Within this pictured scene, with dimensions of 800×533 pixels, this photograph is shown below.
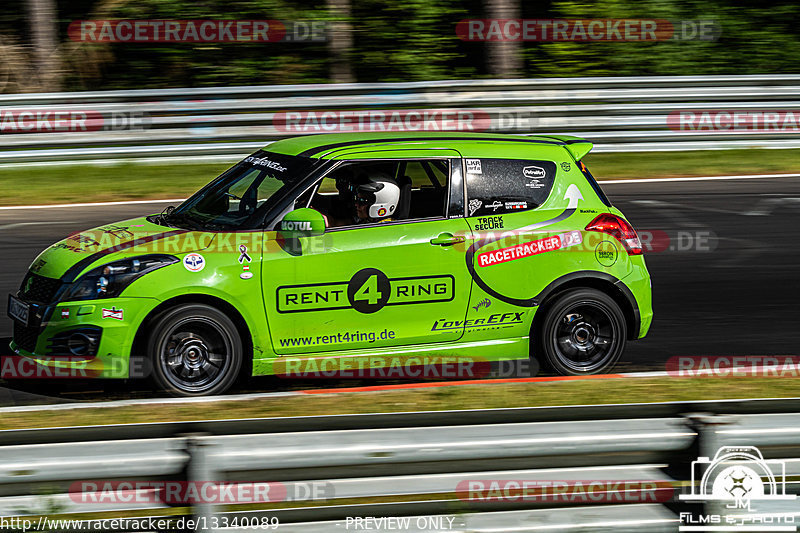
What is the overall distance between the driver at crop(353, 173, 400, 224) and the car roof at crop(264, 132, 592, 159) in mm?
230

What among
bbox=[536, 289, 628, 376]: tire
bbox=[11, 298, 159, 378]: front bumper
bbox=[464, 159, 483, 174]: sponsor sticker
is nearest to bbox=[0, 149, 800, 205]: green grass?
bbox=[11, 298, 159, 378]: front bumper

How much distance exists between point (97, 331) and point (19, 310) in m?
0.81

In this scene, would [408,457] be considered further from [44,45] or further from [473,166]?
[44,45]

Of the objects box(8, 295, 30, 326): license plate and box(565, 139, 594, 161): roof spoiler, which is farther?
box(565, 139, 594, 161): roof spoiler

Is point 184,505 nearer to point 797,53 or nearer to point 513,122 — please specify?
point 513,122

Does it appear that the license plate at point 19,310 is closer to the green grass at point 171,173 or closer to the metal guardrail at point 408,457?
the metal guardrail at point 408,457

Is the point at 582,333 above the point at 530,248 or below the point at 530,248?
below

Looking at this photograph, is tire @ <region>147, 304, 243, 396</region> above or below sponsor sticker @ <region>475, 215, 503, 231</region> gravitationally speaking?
below

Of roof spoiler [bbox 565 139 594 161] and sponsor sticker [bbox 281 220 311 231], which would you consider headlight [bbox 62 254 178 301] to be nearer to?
sponsor sticker [bbox 281 220 311 231]

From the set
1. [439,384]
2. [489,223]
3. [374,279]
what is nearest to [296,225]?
[374,279]

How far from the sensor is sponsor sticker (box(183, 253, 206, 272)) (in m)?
6.64

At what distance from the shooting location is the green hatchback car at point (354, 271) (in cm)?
665

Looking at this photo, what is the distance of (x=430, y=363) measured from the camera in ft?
23.3

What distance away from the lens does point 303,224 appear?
679 cm
